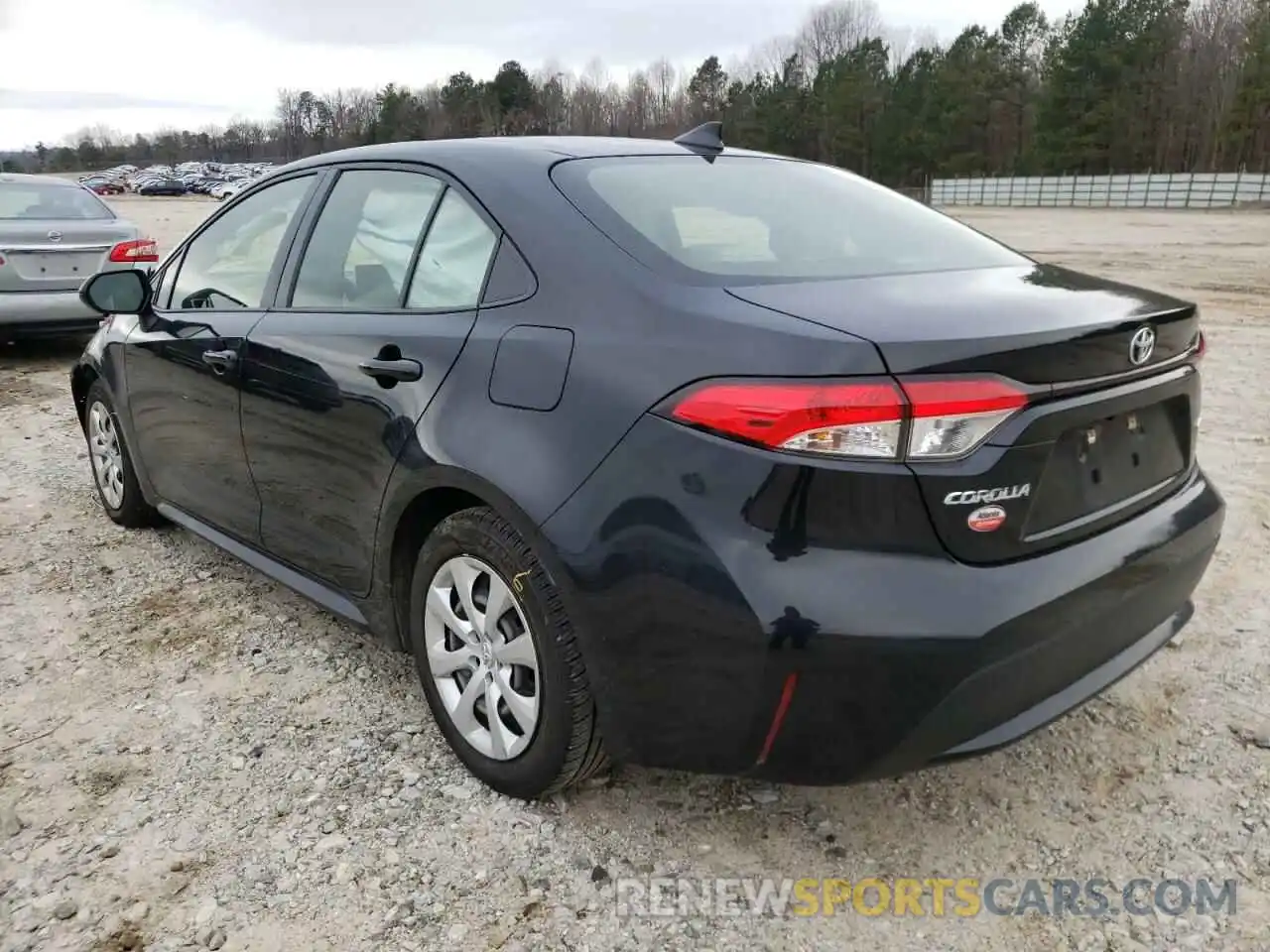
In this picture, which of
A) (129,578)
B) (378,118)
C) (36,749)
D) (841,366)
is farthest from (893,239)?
(378,118)

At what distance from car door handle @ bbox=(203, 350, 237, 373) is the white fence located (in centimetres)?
4837

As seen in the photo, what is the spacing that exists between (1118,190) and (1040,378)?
53085 mm

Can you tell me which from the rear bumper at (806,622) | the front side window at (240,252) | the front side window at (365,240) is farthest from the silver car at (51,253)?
the rear bumper at (806,622)

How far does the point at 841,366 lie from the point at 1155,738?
1.66 m

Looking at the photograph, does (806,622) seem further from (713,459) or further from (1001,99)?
(1001,99)

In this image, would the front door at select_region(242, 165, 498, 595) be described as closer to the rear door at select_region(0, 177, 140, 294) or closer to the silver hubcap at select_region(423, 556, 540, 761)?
the silver hubcap at select_region(423, 556, 540, 761)

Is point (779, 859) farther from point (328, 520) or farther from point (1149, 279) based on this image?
point (1149, 279)

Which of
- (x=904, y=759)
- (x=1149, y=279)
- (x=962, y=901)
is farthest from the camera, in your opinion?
(x=1149, y=279)

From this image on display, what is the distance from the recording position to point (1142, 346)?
6.94 ft

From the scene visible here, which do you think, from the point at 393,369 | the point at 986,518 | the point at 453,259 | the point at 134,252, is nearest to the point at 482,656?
the point at 393,369

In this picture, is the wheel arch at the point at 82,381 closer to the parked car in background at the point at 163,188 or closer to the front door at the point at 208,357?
the front door at the point at 208,357

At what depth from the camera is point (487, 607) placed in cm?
239

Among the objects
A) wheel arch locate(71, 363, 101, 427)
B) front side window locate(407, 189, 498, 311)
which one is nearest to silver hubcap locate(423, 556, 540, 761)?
front side window locate(407, 189, 498, 311)

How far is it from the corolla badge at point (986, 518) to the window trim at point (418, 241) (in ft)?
3.72
